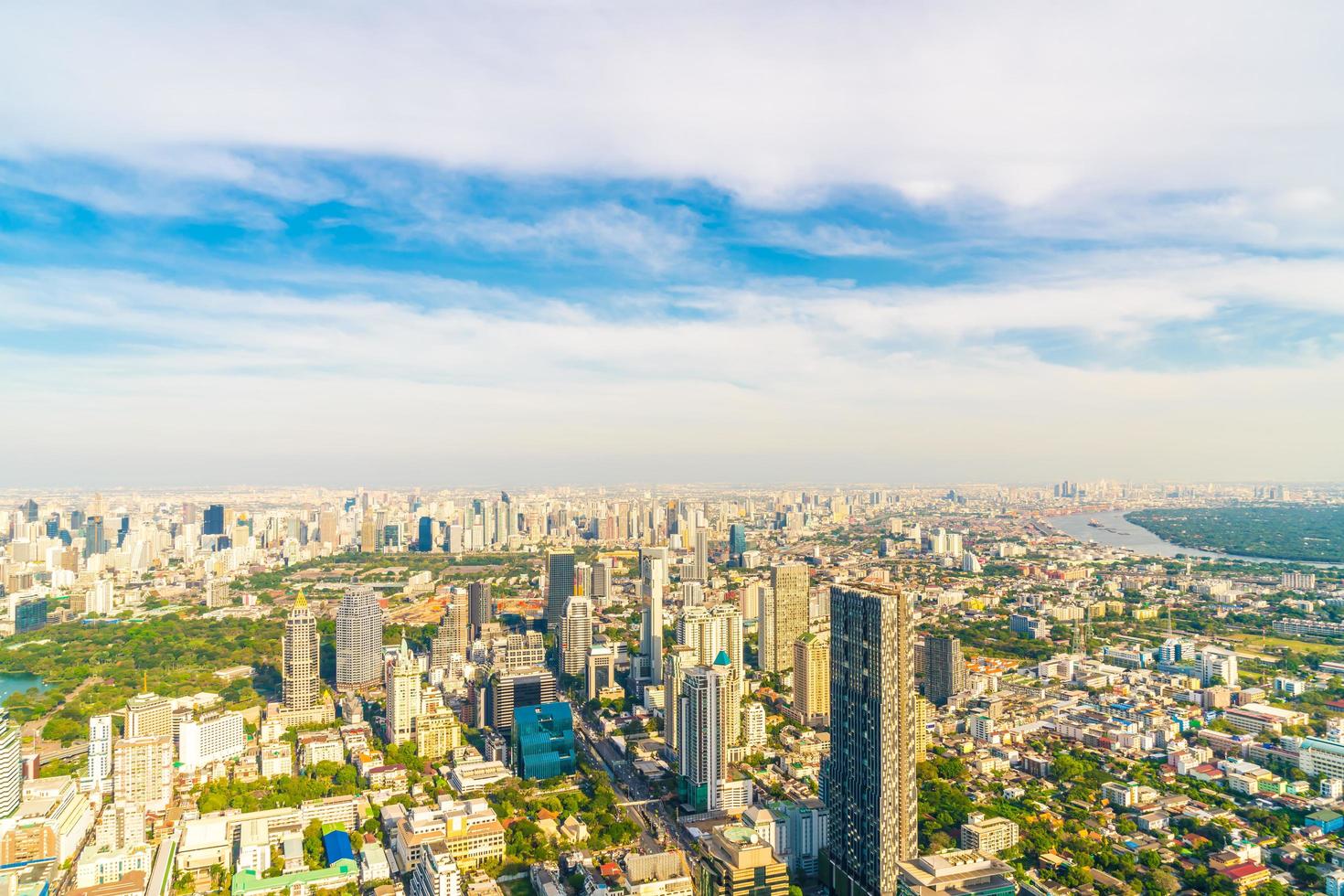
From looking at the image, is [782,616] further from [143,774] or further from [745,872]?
[143,774]

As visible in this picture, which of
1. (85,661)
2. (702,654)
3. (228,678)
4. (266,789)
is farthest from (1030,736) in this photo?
(85,661)

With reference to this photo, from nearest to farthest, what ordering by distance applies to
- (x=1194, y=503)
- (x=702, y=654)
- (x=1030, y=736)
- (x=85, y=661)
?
(x=1030, y=736) → (x=702, y=654) → (x=85, y=661) → (x=1194, y=503)

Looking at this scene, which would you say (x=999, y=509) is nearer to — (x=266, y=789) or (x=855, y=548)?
(x=855, y=548)

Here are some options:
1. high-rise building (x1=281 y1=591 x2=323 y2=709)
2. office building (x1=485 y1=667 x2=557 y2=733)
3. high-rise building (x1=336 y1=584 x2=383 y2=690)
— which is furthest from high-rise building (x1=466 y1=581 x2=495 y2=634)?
office building (x1=485 y1=667 x2=557 y2=733)

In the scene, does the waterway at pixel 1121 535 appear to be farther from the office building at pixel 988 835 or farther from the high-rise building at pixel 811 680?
the office building at pixel 988 835

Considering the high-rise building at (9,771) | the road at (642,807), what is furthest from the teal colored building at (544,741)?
the high-rise building at (9,771)

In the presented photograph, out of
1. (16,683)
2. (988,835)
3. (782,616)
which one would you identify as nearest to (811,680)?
(782,616)
